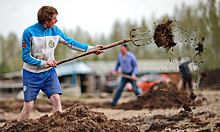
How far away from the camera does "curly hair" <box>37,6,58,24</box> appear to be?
3312mm

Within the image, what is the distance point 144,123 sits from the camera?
4617mm

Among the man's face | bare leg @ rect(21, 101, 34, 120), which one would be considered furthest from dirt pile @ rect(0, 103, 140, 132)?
the man's face

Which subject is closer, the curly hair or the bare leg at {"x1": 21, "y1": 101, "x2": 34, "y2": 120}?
the curly hair

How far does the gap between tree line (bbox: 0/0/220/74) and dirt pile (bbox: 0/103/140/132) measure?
5.76 ft

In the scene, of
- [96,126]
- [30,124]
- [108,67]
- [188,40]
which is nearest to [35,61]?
[30,124]

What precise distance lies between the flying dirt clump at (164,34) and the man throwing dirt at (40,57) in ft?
5.57

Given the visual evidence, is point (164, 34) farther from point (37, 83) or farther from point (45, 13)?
point (37, 83)

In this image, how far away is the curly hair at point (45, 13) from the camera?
331 cm

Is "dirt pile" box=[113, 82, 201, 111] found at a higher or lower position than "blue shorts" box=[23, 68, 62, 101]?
lower

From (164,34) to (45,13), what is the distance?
205cm

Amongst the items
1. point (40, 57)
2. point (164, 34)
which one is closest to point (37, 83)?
point (40, 57)

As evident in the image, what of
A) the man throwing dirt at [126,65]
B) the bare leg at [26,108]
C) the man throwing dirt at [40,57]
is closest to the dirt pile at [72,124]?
the bare leg at [26,108]

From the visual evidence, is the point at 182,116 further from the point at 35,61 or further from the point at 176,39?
the point at 35,61

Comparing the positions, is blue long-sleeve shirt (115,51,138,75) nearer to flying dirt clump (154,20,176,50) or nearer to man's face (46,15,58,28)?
flying dirt clump (154,20,176,50)
